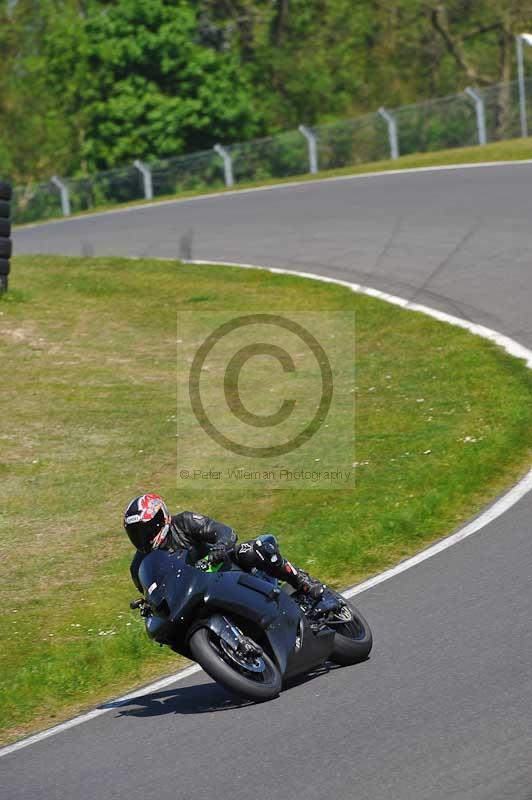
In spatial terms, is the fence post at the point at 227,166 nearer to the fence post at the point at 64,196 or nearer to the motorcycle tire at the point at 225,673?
the fence post at the point at 64,196

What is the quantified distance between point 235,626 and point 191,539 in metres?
0.63

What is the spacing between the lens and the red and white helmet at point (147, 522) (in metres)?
7.39

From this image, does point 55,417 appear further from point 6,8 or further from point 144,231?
point 6,8

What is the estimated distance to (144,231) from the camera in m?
26.7

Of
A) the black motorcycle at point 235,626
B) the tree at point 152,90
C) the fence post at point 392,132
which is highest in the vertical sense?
the tree at point 152,90

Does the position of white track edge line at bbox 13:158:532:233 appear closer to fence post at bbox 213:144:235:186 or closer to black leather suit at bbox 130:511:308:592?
fence post at bbox 213:144:235:186

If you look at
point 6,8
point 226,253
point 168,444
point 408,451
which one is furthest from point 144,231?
point 6,8

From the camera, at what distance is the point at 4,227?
1872 cm

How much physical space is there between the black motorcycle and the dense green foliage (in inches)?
1448

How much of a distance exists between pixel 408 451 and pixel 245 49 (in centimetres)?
4570

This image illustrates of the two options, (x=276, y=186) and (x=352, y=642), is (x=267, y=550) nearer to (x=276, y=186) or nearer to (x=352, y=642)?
(x=352, y=642)

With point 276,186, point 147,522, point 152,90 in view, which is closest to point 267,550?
point 147,522

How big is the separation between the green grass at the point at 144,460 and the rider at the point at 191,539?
1.23 m

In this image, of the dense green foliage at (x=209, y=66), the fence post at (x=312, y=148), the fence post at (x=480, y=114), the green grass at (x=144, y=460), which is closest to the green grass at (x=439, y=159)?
the fence post at (x=480, y=114)
